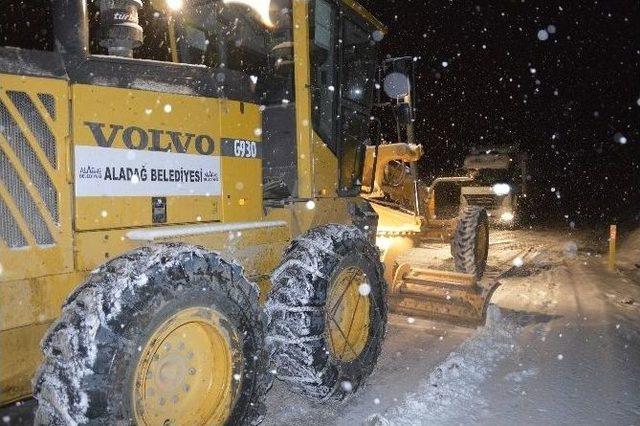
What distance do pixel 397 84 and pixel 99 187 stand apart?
2.98m

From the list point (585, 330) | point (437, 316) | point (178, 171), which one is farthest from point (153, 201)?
point (585, 330)

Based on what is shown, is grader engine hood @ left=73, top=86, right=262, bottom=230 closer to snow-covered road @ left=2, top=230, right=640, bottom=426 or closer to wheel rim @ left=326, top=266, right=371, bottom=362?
wheel rim @ left=326, top=266, right=371, bottom=362

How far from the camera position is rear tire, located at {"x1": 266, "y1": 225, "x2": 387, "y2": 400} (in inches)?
130

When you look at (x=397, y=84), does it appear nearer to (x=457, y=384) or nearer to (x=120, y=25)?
(x=120, y=25)

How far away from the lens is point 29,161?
242cm

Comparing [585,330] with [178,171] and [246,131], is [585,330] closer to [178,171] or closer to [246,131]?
[246,131]

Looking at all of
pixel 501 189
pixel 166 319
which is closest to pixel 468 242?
pixel 166 319

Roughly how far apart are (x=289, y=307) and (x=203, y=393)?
31.0 inches

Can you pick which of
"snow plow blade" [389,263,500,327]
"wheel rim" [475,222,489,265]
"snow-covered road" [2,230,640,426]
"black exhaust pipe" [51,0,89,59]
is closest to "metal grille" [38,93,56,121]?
"black exhaust pipe" [51,0,89,59]

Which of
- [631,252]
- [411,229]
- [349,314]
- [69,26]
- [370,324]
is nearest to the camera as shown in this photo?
[69,26]

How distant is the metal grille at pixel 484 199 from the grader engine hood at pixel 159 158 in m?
16.4

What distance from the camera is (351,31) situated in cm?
462

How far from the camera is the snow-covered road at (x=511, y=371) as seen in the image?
3.63m

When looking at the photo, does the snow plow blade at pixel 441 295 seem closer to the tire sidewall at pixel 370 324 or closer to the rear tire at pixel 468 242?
the tire sidewall at pixel 370 324
